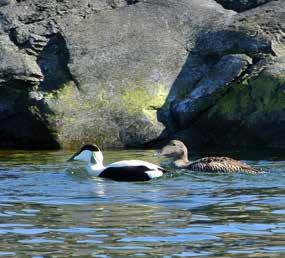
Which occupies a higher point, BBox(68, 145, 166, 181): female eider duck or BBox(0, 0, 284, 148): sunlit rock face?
BBox(0, 0, 284, 148): sunlit rock face

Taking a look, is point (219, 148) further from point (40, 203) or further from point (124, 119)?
point (40, 203)

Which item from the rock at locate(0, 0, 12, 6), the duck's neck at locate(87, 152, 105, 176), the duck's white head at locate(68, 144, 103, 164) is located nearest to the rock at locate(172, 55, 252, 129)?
the duck's white head at locate(68, 144, 103, 164)

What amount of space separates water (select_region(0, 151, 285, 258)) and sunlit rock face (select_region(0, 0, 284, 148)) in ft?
14.9

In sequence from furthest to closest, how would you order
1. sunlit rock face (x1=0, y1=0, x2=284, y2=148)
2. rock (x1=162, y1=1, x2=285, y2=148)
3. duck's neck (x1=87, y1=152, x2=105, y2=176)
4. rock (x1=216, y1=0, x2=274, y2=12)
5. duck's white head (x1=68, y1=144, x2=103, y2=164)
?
rock (x1=216, y1=0, x2=274, y2=12) → sunlit rock face (x1=0, y1=0, x2=284, y2=148) → rock (x1=162, y1=1, x2=285, y2=148) → duck's white head (x1=68, y1=144, x2=103, y2=164) → duck's neck (x1=87, y1=152, x2=105, y2=176)

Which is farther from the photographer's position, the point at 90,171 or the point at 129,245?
the point at 90,171

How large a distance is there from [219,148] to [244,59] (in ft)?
6.57

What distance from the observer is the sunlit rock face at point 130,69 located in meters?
21.8

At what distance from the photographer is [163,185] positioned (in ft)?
49.1

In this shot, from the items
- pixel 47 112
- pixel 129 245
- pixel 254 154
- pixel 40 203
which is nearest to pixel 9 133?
pixel 47 112

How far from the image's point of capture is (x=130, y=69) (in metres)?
22.6

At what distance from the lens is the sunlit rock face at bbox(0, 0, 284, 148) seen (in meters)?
21.8

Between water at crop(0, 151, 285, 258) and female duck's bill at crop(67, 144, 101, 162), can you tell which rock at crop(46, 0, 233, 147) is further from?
water at crop(0, 151, 285, 258)

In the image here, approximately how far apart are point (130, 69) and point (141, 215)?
36.5 ft

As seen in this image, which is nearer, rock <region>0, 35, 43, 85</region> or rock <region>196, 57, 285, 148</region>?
rock <region>196, 57, 285, 148</region>
